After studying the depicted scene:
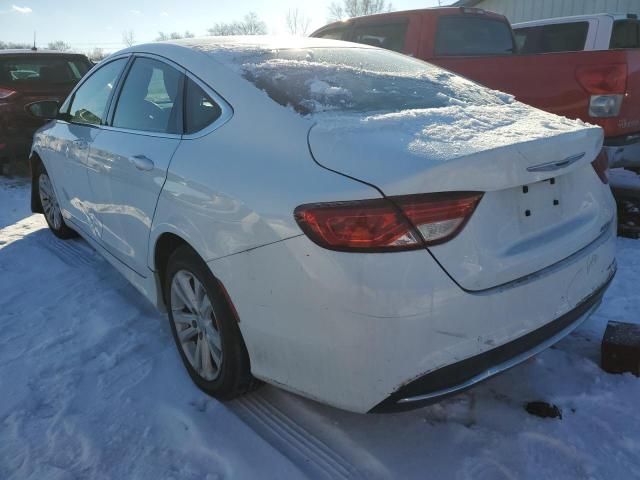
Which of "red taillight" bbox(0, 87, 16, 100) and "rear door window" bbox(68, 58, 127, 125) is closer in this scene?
"rear door window" bbox(68, 58, 127, 125)

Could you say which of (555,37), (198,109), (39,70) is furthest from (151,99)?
(555,37)

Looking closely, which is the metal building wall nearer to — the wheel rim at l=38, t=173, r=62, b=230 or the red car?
the red car

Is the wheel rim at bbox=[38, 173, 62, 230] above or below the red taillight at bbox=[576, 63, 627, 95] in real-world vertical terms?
below

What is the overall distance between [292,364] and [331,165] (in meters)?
0.72

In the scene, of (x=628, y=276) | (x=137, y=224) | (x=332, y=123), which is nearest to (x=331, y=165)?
(x=332, y=123)

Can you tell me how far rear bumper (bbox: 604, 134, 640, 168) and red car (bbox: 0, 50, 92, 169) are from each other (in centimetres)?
661

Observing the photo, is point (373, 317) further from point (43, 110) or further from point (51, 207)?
point (51, 207)

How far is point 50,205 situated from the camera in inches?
185

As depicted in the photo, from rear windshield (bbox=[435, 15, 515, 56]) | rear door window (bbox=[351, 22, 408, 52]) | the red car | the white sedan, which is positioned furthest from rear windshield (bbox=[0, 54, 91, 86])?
the white sedan

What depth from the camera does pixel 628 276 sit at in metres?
3.58

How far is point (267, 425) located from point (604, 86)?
3.81 meters

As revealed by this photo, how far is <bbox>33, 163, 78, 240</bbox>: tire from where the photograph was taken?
179 inches

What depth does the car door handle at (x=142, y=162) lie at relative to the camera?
2513mm

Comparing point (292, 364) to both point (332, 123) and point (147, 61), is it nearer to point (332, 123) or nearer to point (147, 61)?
point (332, 123)
